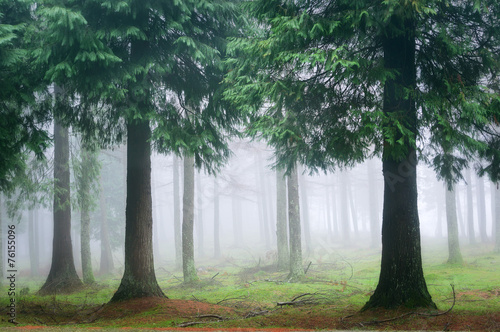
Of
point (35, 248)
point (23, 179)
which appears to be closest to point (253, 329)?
point (23, 179)

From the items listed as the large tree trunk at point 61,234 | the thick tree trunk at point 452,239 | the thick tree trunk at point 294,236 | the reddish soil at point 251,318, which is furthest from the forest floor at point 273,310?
the thick tree trunk at point 452,239

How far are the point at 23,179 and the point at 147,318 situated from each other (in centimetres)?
913

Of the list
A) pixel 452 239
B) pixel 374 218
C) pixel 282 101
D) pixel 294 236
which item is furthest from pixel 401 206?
pixel 374 218

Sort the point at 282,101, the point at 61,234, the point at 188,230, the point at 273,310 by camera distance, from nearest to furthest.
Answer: the point at 282,101 → the point at 273,310 → the point at 61,234 → the point at 188,230

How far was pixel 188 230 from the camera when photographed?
16.2 metres

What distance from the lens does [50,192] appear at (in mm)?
15859

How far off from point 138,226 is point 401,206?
6.54 m

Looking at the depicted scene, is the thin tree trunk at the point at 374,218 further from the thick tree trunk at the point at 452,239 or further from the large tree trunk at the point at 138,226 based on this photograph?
the large tree trunk at the point at 138,226

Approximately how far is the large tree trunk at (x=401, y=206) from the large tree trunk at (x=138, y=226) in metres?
5.54

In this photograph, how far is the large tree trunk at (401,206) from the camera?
821 cm

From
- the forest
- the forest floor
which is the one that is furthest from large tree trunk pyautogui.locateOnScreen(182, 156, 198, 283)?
the forest

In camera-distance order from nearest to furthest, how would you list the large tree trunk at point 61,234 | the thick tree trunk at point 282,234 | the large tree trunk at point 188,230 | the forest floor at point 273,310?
the forest floor at point 273,310 < the large tree trunk at point 61,234 < the large tree trunk at point 188,230 < the thick tree trunk at point 282,234

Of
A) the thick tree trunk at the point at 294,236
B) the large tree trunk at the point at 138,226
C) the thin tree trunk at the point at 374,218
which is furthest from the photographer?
the thin tree trunk at the point at 374,218

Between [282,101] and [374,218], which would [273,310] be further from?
[374,218]
